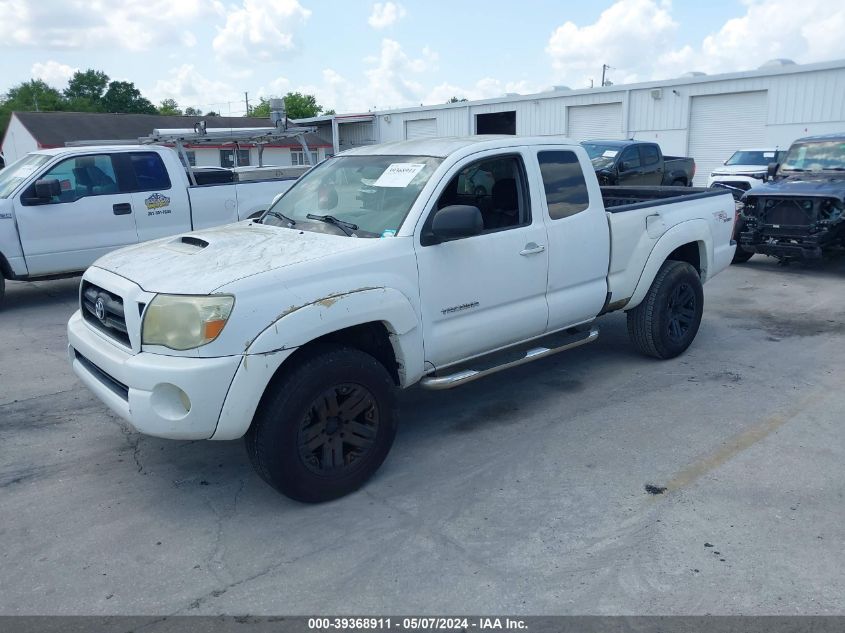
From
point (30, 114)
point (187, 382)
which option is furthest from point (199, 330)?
point (30, 114)

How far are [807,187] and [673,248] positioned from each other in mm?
5542

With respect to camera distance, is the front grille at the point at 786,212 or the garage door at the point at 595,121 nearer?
the front grille at the point at 786,212

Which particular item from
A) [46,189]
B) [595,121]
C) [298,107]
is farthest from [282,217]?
[298,107]

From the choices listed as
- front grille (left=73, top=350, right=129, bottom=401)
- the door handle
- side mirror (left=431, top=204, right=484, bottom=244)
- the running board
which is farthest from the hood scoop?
the door handle

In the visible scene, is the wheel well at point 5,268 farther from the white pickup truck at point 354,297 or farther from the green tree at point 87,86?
the green tree at point 87,86

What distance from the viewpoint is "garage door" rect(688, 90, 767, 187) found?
75.2ft

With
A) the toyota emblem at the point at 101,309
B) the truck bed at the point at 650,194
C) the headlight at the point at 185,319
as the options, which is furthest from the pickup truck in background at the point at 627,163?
the headlight at the point at 185,319

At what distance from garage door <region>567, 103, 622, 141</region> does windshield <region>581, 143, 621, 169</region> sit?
11.5m

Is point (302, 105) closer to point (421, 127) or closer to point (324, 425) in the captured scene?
point (421, 127)

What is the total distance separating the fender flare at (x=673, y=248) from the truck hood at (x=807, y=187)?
4522mm

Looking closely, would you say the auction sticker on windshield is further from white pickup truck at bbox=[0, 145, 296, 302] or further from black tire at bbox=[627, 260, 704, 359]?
white pickup truck at bbox=[0, 145, 296, 302]

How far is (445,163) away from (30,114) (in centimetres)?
Result: 4832

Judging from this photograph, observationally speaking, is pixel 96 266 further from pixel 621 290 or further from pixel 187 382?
pixel 621 290

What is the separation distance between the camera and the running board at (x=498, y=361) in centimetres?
429
